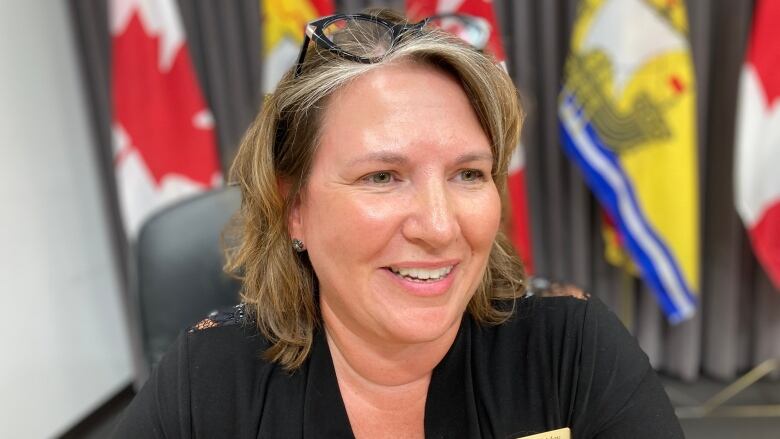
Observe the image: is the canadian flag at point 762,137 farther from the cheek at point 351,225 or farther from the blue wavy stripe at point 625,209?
the cheek at point 351,225

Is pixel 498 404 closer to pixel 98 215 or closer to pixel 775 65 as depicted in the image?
pixel 775 65

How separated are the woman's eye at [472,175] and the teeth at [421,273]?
154 mm

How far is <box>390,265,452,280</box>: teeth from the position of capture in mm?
995

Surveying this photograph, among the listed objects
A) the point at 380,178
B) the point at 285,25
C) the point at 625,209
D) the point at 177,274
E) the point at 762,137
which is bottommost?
the point at 625,209

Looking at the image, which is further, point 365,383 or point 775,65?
point 775,65

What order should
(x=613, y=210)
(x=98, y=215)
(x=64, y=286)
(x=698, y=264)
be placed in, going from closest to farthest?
1. (x=613, y=210)
2. (x=698, y=264)
3. (x=64, y=286)
4. (x=98, y=215)

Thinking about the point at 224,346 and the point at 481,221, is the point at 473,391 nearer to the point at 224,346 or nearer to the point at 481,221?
the point at 481,221

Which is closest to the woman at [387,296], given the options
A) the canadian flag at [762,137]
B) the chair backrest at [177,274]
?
the chair backrest at [177,274]

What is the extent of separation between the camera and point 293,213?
3.75 feet

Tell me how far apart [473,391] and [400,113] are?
51 cm

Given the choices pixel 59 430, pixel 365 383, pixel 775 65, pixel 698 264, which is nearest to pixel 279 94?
pixel 365 383

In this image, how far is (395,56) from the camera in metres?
1.01

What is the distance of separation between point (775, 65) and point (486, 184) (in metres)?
1.70

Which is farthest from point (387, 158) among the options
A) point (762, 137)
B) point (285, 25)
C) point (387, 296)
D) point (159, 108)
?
point (159, 108)
